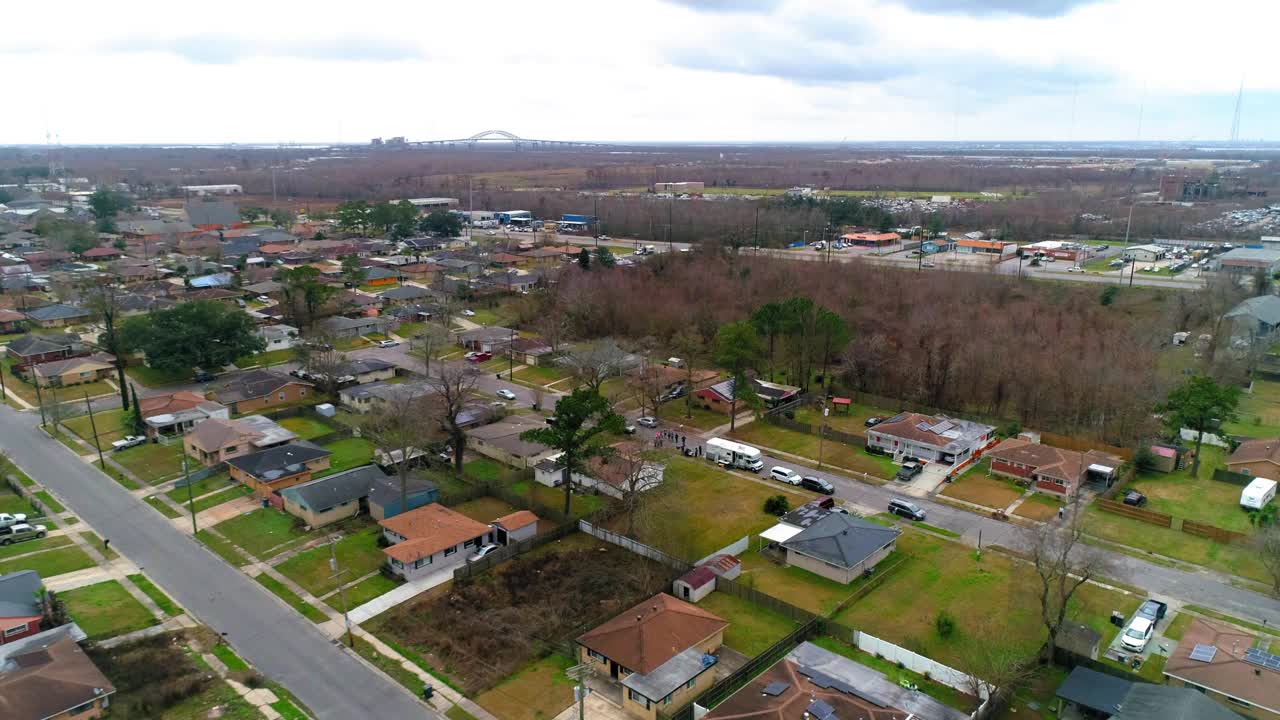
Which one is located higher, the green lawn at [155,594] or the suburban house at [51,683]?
the suburban house at [51,683]

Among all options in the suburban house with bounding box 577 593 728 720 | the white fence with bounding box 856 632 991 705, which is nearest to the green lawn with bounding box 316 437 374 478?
the suburban house with bounding box 577 593 728 720

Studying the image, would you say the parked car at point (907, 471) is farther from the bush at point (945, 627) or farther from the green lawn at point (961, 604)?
the bush at point (945, 627)

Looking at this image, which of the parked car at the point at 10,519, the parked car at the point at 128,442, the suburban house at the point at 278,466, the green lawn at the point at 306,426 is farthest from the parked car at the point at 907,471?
the parked car at the point at 128,442

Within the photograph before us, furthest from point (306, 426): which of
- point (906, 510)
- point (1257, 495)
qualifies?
point (1257, 495)

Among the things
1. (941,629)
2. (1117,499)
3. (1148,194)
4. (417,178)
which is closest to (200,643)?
(941,629)

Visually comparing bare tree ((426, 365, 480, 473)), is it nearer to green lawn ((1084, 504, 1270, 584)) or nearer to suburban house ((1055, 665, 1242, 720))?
suburban house ((1055, 665, 1242, 720))

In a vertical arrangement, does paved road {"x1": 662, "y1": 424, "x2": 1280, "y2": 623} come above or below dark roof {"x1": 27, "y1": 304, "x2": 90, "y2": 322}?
below
